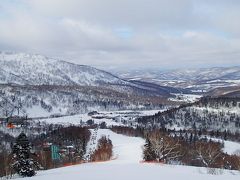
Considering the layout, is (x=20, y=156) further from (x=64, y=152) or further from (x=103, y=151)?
(x=64, y=152)

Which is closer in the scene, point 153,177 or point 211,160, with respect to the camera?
point 153,177

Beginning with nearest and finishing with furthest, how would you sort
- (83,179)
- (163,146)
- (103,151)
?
(83,179), (163,146), (103,151)

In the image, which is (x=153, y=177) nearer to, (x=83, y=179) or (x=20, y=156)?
(x=83, y=179)

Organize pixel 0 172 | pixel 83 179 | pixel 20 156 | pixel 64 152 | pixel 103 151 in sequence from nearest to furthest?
pixel 83 179
pixel 20 156
pixel 0 172
pixel 103 151
pixel 64 152

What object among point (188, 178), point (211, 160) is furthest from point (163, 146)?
point (188, 178)

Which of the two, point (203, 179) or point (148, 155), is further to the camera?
point (148, 155)

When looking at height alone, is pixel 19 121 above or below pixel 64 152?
above

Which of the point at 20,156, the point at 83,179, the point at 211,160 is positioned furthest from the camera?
the point at 211,160

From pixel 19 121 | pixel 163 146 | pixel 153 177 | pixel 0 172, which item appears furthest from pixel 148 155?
pixel 153 177

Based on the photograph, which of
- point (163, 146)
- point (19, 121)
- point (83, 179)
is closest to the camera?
point (83, 179)
